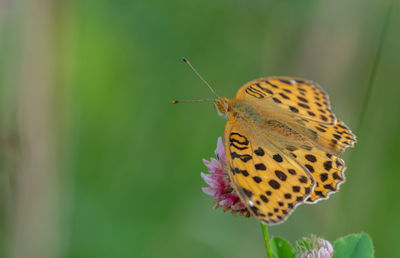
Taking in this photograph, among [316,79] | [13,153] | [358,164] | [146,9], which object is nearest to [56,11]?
[13,153]

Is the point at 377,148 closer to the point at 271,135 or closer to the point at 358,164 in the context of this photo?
the point at 358,164

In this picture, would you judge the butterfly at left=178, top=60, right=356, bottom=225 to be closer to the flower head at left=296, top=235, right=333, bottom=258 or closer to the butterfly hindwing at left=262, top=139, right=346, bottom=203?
the butterfly hindwing at left=262, top=139, right=346, bottom=203

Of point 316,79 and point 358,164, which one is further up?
point 316,79

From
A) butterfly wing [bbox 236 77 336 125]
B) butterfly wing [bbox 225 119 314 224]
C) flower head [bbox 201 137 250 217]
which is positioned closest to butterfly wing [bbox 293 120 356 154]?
butterfly wing [bbox 236 77 336 125]

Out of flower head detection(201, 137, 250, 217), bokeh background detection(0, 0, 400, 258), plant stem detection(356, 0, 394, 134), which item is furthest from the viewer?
plant stem detection(356, 0, 394, 134)

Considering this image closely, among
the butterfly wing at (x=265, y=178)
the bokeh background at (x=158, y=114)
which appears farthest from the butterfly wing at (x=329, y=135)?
the bokeh background at (x=158, y=114)

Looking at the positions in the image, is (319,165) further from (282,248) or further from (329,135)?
(282,248)

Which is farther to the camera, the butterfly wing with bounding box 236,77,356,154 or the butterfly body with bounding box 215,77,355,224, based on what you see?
the butterfly wing with bounding box 236,77,356,154

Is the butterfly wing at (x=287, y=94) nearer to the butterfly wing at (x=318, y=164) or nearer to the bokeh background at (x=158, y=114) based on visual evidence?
the butterfly wing at (x=318, y=164)

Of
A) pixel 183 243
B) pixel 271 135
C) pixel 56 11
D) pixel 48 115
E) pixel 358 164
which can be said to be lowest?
pixel 183 243
